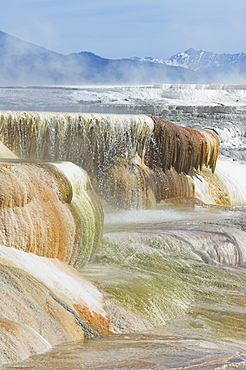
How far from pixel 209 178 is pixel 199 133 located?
2.54 feet

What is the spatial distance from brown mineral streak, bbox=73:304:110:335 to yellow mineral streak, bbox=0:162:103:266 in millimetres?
770

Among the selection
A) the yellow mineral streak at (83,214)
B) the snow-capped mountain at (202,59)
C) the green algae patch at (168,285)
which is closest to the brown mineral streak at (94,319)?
the green algae patch at (168,285)

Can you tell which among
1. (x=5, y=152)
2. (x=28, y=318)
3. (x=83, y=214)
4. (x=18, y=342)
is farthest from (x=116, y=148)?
(x=18, y=342)

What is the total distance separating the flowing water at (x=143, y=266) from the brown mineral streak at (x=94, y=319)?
0.08 feet

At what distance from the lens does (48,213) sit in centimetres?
501

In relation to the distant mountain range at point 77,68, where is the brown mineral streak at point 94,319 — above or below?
below

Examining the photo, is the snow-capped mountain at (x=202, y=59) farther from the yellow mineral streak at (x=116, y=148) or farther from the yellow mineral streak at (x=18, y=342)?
the yellow mineral streak at (x=18, y=342)

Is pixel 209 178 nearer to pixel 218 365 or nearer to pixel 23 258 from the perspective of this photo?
pixel 23 258

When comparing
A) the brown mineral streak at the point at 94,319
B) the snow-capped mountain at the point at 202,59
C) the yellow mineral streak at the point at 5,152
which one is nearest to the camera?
the brown mineral streak at the point at 94,319

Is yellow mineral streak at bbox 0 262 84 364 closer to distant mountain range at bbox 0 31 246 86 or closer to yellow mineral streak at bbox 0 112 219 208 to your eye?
yellow mineral streak at bbox 0 112 219 208

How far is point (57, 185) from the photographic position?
5.30 m

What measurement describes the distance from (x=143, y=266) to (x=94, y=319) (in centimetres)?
162

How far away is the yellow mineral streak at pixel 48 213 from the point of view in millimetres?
4613

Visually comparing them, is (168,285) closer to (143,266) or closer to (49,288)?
(143,266)
